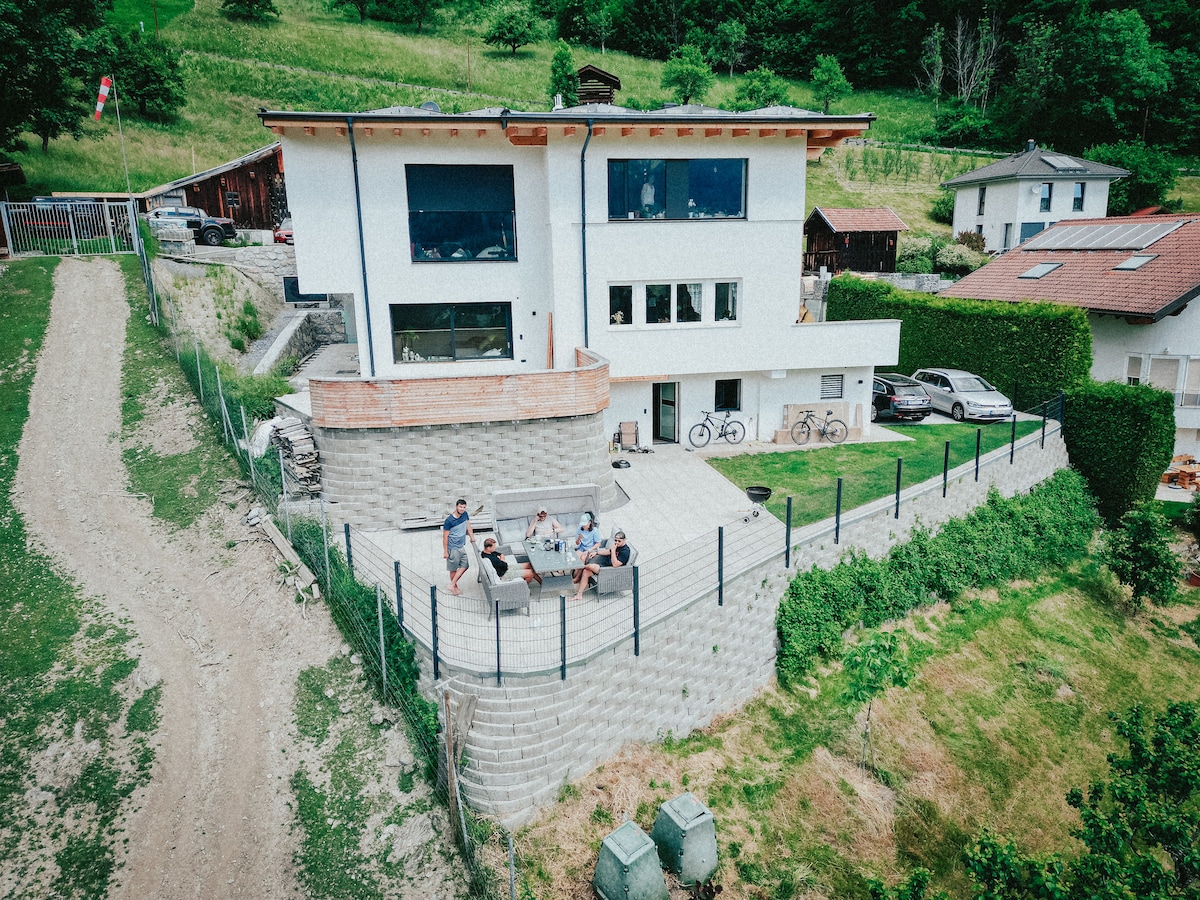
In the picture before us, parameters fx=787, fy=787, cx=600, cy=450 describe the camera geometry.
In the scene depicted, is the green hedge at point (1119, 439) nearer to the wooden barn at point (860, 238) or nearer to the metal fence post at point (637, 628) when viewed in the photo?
the metal fence post at point (637, 628)

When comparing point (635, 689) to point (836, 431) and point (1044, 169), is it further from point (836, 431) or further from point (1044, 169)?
point (1044, 169)

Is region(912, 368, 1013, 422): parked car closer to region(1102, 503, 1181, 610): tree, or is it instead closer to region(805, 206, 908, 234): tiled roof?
region(1102, 503, 1181, 610): tree

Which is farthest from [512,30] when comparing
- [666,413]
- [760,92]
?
[666,413]

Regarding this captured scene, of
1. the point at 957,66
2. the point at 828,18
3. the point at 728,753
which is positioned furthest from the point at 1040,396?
the point at 828,18

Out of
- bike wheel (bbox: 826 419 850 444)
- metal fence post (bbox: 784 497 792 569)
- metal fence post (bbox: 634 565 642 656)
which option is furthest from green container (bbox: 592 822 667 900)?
bike wheel (bbox: 826 419 850 444)

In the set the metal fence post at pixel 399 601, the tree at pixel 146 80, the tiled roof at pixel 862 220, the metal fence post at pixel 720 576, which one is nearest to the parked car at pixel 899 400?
the metal fence post at pixel 720 576

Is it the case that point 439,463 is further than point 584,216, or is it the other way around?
point 584,216
